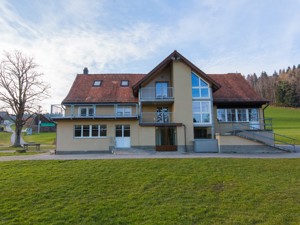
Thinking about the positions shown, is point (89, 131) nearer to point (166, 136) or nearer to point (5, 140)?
point (166, 136)

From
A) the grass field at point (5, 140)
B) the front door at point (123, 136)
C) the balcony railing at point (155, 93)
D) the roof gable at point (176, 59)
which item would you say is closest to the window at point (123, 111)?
the front door at point (123, 136)

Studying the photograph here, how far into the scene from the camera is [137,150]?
66.0ft

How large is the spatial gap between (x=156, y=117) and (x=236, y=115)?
26.9 feet

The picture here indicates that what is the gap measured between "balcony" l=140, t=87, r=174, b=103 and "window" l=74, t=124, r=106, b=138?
483cm

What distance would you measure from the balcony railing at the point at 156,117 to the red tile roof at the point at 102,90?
6.98 ft

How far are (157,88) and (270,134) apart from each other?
37.4 feet

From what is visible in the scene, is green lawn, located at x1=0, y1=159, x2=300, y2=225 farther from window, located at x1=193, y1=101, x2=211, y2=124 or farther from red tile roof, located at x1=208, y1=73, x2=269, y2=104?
red tile roof, located at x1=208, y1=73, x2=269, y2=104

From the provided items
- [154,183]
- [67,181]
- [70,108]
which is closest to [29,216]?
[67,181]

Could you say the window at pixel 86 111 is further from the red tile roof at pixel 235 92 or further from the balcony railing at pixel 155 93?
the red tile roof at pixel 235 92

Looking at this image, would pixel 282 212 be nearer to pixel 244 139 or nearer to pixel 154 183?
pixel 154 183

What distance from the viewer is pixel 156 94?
22.4 m

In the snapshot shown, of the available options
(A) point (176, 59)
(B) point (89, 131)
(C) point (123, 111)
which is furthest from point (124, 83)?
(B) point (89, 131)

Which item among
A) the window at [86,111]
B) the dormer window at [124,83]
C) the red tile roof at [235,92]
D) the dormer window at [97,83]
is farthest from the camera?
the dormer window at [124,83]

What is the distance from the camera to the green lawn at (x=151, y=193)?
6.38 m
